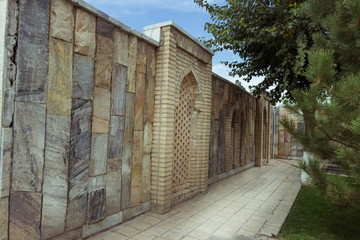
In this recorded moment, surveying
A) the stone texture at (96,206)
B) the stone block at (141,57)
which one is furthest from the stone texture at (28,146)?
the stone block at (141,57)

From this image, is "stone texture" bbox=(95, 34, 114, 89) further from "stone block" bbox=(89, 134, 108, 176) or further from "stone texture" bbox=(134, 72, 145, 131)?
"stone block" bbox=(89, 134, 108, 176)

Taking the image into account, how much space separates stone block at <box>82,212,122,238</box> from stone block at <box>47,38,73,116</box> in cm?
175

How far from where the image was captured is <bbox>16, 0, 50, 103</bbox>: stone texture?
271cm

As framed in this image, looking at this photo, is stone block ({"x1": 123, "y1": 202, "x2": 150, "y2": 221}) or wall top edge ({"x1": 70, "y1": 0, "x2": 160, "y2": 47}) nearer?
wall top edge ({"x1": 70, "y1": 0, "x2": 160, "y2": 47})

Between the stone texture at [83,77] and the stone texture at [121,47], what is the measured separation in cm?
56

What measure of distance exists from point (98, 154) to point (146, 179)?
52.7 inches

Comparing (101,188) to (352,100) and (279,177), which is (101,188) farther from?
(279,177)

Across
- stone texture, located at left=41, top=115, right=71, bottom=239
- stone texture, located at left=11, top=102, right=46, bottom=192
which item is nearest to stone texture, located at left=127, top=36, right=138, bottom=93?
stone texture, located at left=41, top=115, right=71, bottom=239

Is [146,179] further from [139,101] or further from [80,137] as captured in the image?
[80,137]

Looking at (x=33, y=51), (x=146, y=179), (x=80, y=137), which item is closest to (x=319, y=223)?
(x=146, y=179)

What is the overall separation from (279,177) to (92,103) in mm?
8413

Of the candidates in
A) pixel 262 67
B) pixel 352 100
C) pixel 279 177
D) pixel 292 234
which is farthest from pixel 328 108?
pixel 279 177

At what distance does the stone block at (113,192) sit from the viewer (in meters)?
3.88

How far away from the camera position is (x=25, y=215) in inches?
110
